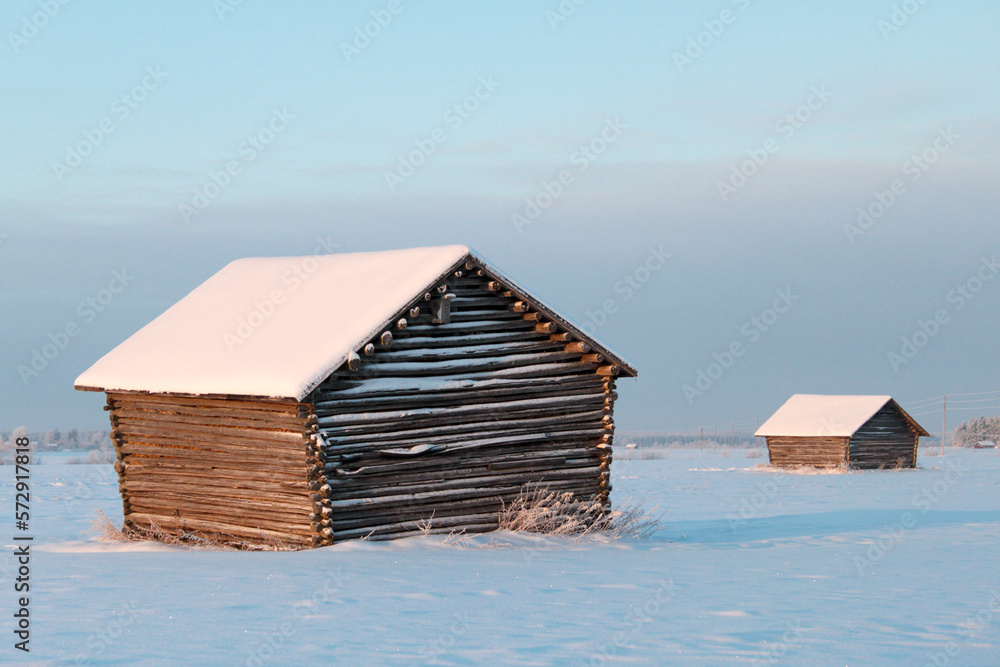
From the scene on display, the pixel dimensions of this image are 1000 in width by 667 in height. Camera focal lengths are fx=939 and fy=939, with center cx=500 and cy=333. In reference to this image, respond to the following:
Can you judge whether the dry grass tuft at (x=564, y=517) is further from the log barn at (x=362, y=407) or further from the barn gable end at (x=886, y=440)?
the barn gable end at (x=886, y=440)

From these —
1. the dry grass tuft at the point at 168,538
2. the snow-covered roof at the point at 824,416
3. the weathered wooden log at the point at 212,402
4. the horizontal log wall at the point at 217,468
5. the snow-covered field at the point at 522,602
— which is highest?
the snow-covered roof at the point at 824,416

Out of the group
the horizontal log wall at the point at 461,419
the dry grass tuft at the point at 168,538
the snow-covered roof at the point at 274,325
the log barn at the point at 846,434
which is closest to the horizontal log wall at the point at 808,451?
the log barn at the point at 846,434

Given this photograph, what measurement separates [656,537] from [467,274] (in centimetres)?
623

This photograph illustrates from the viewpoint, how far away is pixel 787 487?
3338cm

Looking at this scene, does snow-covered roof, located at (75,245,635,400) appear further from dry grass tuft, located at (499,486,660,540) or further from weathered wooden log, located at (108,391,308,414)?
dry grass tuft, located at (499,486,660,540)

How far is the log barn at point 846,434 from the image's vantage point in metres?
43.4

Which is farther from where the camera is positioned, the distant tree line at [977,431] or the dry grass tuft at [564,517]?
the distant tree line at [977,431]

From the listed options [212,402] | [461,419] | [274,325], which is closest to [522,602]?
[461,419]

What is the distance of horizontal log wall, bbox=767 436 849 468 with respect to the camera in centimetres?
4328

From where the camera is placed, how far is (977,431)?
10506cm

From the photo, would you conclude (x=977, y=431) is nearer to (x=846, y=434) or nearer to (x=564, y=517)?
(x=846, y=434)

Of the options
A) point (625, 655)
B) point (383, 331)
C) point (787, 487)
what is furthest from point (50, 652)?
point (787, 487)

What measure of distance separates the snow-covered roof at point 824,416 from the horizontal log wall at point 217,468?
3431cm

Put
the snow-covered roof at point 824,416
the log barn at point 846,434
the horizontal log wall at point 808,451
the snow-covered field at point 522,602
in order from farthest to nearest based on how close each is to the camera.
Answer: the snow-covered roof at point 824,416 → the log barn at point 846,434 → the horizontal log wall at point 808,451 → the snow-covered field at point 522,602
